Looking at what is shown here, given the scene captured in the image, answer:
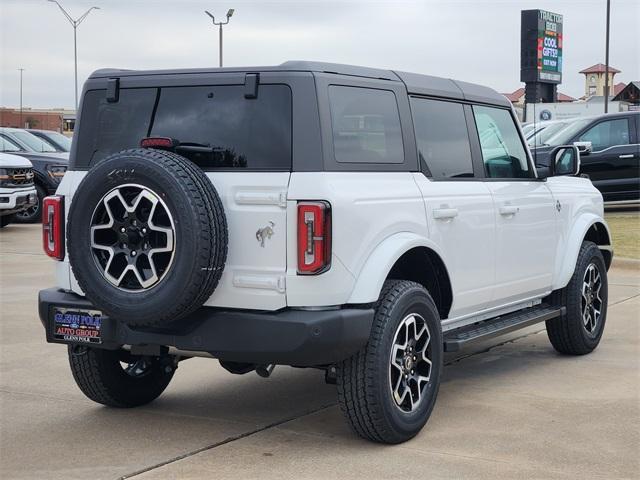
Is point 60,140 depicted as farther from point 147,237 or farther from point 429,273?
point 147,237

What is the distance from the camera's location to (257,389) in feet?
22.0

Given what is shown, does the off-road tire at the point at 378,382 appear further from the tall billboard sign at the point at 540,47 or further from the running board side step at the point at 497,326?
the tall billboard sign at the point at 540,47

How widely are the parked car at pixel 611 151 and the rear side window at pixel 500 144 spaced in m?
11.4

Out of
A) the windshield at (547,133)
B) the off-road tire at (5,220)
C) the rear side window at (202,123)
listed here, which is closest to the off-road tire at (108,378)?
the rear side window at (202,123)

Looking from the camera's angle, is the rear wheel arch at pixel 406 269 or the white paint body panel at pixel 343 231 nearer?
the white paint body panel at pixel 343 231

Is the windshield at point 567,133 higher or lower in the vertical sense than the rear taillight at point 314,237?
higher

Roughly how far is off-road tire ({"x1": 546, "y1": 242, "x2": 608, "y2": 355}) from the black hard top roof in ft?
4.43

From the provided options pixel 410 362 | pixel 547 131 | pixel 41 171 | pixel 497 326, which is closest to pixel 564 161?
pixel 497 326

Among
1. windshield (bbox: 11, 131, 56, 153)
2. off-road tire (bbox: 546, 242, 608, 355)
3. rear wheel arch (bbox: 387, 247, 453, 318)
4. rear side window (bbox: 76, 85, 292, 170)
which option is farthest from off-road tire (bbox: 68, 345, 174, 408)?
windshield (bbox: 11, 131, 56, 153)

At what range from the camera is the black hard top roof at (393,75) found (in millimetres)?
5223

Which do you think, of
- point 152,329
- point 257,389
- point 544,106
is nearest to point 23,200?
point 257,389

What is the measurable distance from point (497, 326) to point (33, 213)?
1417 centimetres

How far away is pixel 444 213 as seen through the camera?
232 inches

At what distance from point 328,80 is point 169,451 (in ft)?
6.57
